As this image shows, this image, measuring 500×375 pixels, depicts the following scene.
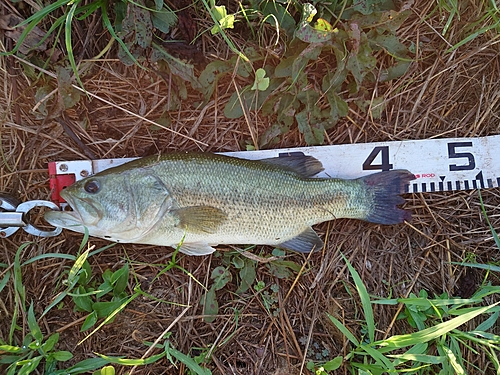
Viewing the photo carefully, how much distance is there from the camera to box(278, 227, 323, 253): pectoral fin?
118 inches

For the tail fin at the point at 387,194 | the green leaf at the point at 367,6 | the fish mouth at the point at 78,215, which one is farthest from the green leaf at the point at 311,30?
the fish mouth at the point at 78,215

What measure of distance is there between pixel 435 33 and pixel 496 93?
77 cm

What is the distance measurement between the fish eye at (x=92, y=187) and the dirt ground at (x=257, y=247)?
0.45 m

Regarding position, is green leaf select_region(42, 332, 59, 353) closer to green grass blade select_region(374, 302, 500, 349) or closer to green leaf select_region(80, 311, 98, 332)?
green leaf select_region(80, 311, 98, 332)

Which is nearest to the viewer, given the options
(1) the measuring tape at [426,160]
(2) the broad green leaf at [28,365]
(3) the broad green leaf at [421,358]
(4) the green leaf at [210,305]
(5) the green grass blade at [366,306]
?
(2) the broad green leaf at [28,365]

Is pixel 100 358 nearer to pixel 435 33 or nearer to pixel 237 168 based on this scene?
pixel 237 168

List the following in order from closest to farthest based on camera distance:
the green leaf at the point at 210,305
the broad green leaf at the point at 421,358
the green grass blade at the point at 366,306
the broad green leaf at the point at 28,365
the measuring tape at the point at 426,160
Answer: the broad green leaf at the point at 28,365 < the broad green leaf at the point at 421,358 < the green grass blade at the point at 366,306 < the green leaf at the point at 210,305 < the measuring tape at the point at 426,160

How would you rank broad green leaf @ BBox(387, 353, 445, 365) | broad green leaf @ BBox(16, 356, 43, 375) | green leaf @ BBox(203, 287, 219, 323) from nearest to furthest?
broad green leaf @ BBox(16, 356, 43, 375), broad green leaf @ BBox(387, 353, 445, 365), green leaf @ BBox(203, 287, 219, 323)

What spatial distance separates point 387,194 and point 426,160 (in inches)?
21.3

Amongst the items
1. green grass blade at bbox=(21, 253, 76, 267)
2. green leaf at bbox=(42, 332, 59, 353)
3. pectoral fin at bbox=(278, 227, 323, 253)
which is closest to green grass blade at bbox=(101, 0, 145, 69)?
green grass blade at bbox=(21, 253, 76, 267)

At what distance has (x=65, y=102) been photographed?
9.64 feet

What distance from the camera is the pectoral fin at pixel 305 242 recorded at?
300cm

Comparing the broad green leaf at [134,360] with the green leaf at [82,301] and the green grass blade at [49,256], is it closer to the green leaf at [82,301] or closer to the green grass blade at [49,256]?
the green leaf at [82,301]

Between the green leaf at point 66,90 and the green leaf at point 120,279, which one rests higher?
the green leaf at point 66,90
